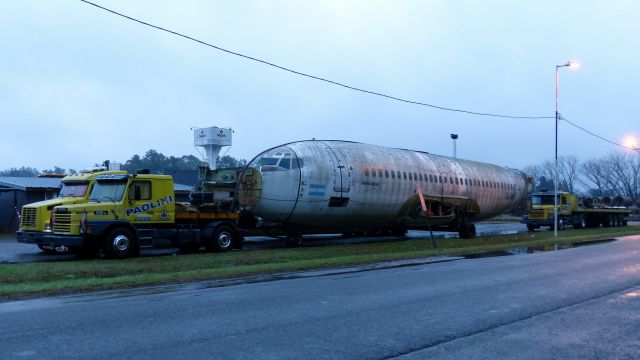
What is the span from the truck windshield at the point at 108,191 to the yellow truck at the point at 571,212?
29.1m

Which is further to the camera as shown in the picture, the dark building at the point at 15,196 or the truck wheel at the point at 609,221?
Result: the truck wheel at the point at 609,221

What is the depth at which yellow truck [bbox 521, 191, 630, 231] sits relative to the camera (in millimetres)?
42844

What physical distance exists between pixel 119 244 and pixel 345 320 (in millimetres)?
12385

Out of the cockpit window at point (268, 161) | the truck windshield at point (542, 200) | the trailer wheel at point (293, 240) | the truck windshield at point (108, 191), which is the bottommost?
the trailer wheel at point (293, 240)

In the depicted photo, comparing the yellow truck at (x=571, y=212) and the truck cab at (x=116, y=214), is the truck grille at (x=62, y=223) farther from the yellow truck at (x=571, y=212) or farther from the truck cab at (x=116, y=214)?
the yellow truck at (x=571, y=212)

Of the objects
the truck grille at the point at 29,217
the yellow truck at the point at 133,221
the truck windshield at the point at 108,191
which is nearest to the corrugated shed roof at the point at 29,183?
the yellow truck at the point at 133,221

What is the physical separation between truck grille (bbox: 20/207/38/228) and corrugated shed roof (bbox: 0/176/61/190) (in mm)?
13055

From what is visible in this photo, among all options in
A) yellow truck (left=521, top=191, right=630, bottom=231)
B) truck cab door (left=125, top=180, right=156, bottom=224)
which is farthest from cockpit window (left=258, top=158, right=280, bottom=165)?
yellow truck (left=521, top=191, right=630, bottom=231)

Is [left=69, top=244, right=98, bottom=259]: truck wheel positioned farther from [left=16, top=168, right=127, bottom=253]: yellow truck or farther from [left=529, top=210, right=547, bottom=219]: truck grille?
[left=529, top=210, right=547, bottom=219]: truck grille

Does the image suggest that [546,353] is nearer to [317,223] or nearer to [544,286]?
[544,286]

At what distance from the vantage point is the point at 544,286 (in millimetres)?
12594

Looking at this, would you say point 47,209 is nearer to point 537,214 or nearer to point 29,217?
point 29,217

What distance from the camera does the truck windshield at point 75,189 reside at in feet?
65.7

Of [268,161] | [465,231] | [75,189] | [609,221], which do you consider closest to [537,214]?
[609,221]
